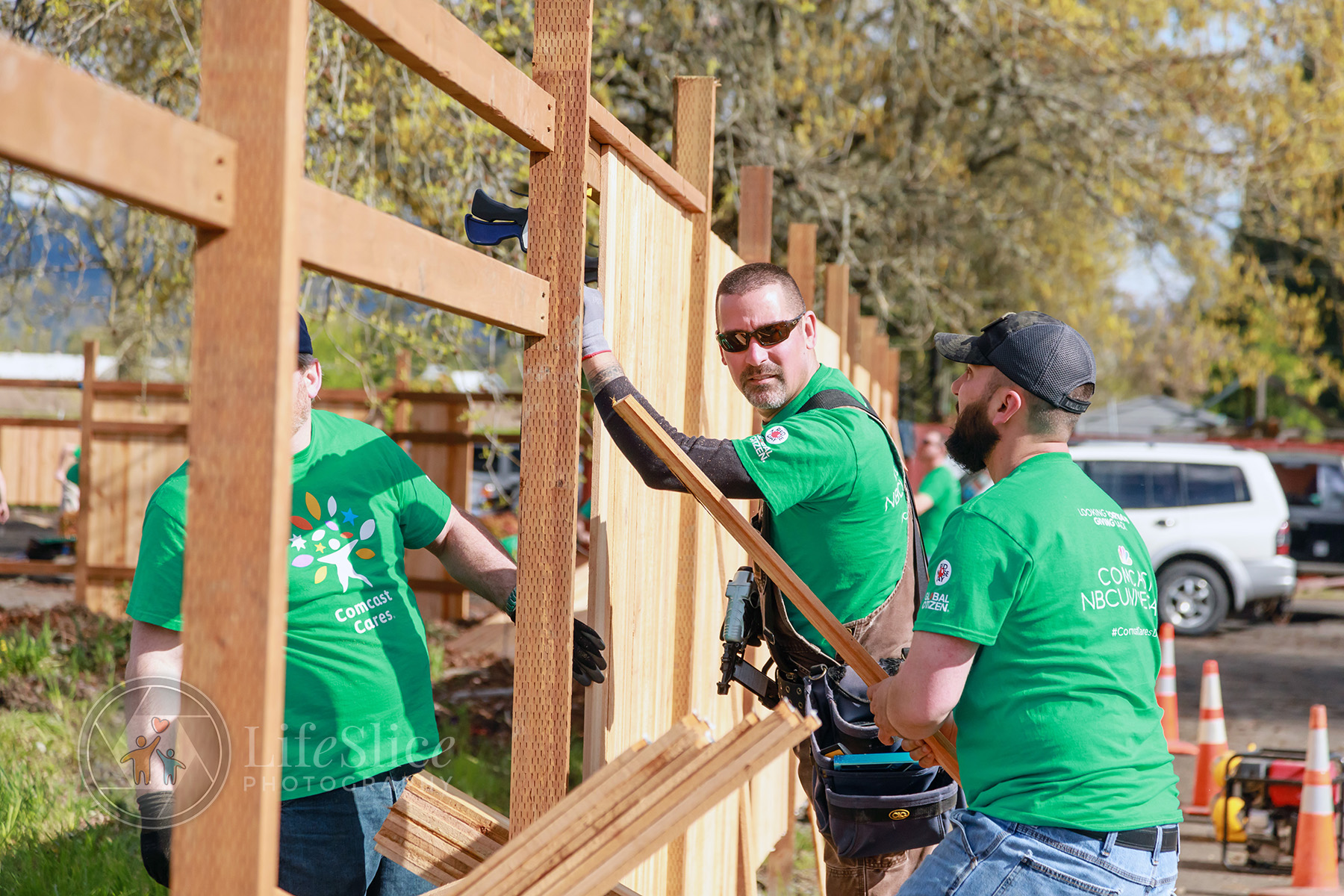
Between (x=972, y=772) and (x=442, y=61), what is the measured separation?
5.19 feet

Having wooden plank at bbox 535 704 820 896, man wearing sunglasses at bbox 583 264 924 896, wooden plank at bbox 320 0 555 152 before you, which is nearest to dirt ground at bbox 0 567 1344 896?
man wearing sunglasses at bbox 583 264 924 896

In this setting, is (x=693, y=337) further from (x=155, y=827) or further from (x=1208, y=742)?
(x=1208, y=742)

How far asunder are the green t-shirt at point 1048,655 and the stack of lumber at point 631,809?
0.63 m

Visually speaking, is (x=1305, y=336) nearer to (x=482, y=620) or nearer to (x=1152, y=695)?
(x=482, y=620)

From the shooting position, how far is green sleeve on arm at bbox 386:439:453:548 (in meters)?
2.90

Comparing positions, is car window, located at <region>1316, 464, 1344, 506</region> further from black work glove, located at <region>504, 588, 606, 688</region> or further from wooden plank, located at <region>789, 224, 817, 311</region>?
black work glove, located at <region>504, 588, 606, 688</region>

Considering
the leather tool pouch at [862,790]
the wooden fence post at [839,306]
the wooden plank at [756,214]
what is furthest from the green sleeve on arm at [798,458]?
the wooden fence post at [839,306]

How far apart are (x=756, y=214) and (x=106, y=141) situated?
3513mm

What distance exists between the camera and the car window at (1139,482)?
45.6 feet

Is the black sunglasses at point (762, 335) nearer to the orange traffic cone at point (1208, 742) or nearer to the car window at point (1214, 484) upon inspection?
the orange traffic cone at point (1208, 742)

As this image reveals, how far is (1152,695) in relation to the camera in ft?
7.77

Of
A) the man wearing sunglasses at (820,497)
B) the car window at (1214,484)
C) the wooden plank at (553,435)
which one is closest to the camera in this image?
the wooden plank at (553,435)

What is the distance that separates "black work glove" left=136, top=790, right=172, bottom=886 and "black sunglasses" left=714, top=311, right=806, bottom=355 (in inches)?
63.7

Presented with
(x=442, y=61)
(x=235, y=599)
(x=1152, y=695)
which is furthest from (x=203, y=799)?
(x=1152, y=695)
